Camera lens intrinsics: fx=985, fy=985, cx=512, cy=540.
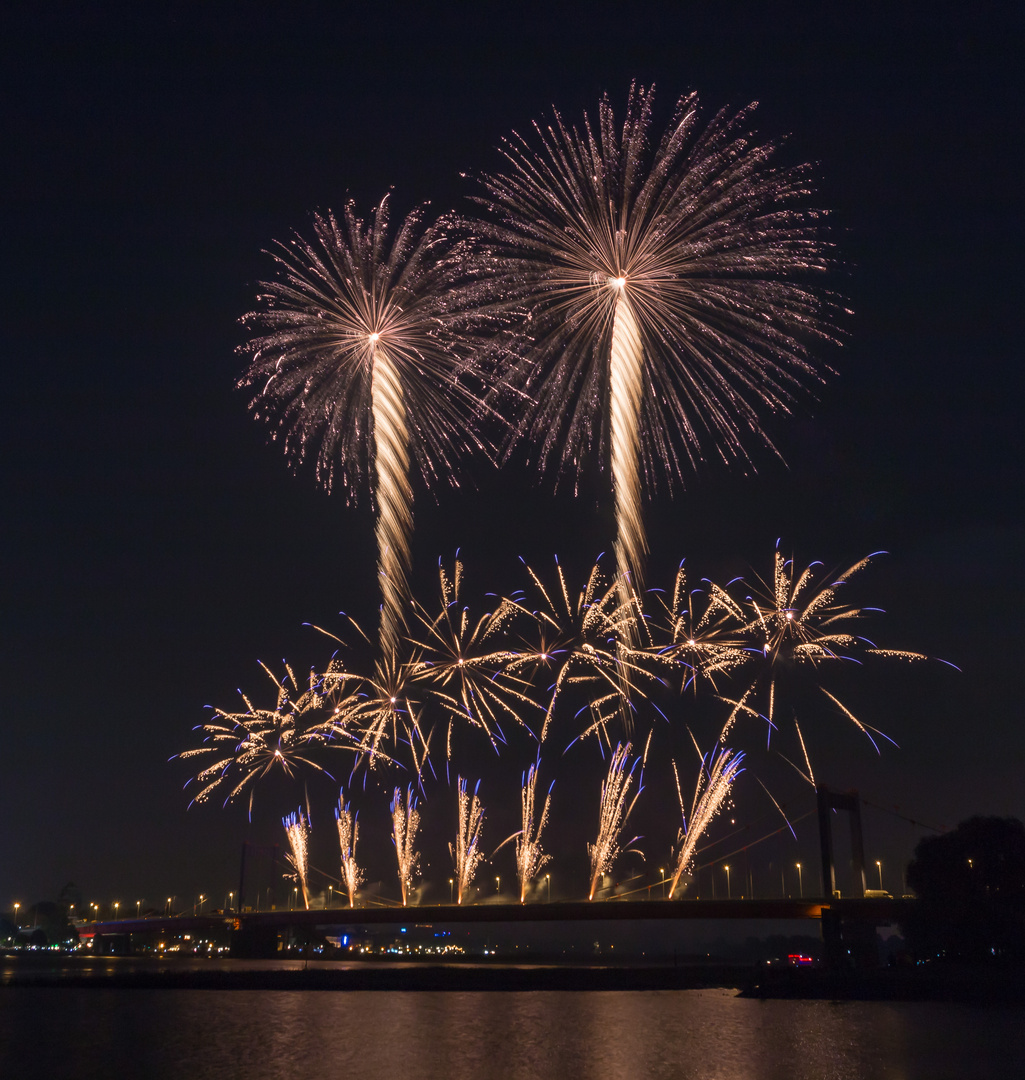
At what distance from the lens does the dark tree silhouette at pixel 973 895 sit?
59.1 metres

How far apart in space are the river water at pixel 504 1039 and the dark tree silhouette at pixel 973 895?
423 inches

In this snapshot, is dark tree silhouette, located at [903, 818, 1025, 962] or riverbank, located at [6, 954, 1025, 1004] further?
dark tree silhouette, located at [903, 818, 1025, 962]

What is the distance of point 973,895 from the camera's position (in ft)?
201

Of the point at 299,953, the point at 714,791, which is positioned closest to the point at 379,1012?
the point at 714,791

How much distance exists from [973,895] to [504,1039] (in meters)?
38.1

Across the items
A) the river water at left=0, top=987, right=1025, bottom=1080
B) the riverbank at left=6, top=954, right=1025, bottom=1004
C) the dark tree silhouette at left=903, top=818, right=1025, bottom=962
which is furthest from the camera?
the dark tree silhouette at left=903, top=818, right=1025, bottom=962

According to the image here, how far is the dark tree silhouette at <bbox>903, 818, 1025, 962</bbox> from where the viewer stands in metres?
59.1

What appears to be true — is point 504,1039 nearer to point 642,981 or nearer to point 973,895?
point 973,895

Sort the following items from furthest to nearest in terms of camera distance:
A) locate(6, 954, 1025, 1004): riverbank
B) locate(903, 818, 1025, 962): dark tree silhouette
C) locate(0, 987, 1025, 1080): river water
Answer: locate(903, 818, 1025, 962): dark tree silhouette, locate(6, 954, 1025, 1004): riverbank, locate(0, 987, 1025, 1080): river water

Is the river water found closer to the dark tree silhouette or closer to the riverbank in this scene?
the riverbank

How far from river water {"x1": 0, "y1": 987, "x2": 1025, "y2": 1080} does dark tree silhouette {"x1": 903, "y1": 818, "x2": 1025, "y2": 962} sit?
10741 millimetres

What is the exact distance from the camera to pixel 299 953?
395ft

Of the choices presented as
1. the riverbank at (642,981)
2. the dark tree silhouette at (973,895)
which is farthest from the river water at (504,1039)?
the dark tree silhouette at (973,895)

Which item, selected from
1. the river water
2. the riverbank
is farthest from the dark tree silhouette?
the river water
